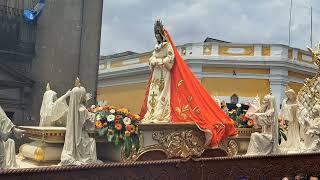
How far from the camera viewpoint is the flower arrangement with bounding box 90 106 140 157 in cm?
614

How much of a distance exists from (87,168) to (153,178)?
1.06 metres

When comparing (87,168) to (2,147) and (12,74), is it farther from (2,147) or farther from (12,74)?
(12,74)

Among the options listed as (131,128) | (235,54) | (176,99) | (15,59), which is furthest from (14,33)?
(235,54)

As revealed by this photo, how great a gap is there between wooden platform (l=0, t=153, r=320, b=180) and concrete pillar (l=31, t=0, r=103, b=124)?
19.8 feet

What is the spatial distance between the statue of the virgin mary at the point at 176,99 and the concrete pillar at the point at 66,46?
4.55 metres

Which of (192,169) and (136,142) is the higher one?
(136,142)

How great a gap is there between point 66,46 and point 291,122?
6445 millimetres

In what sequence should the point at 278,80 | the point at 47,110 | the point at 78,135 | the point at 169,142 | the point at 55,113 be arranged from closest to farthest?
the point at 78,135, the point at 169,142, the point at 55,113, the point at 47,110, the point at 278,80

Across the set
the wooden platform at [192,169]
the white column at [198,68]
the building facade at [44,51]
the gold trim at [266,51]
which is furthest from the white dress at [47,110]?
the gold trim at [266,51]

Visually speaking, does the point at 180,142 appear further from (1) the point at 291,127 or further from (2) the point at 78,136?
(1) the point at 291,127

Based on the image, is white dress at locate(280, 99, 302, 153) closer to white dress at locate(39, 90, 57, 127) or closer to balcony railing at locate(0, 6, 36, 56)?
white dress at locate(39, 90, 57, 127)

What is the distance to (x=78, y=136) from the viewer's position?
5.83 metres

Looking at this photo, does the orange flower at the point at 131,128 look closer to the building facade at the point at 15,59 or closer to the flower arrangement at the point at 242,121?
the flower arrangement at the point at 242,121

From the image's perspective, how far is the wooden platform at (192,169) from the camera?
488 cm
